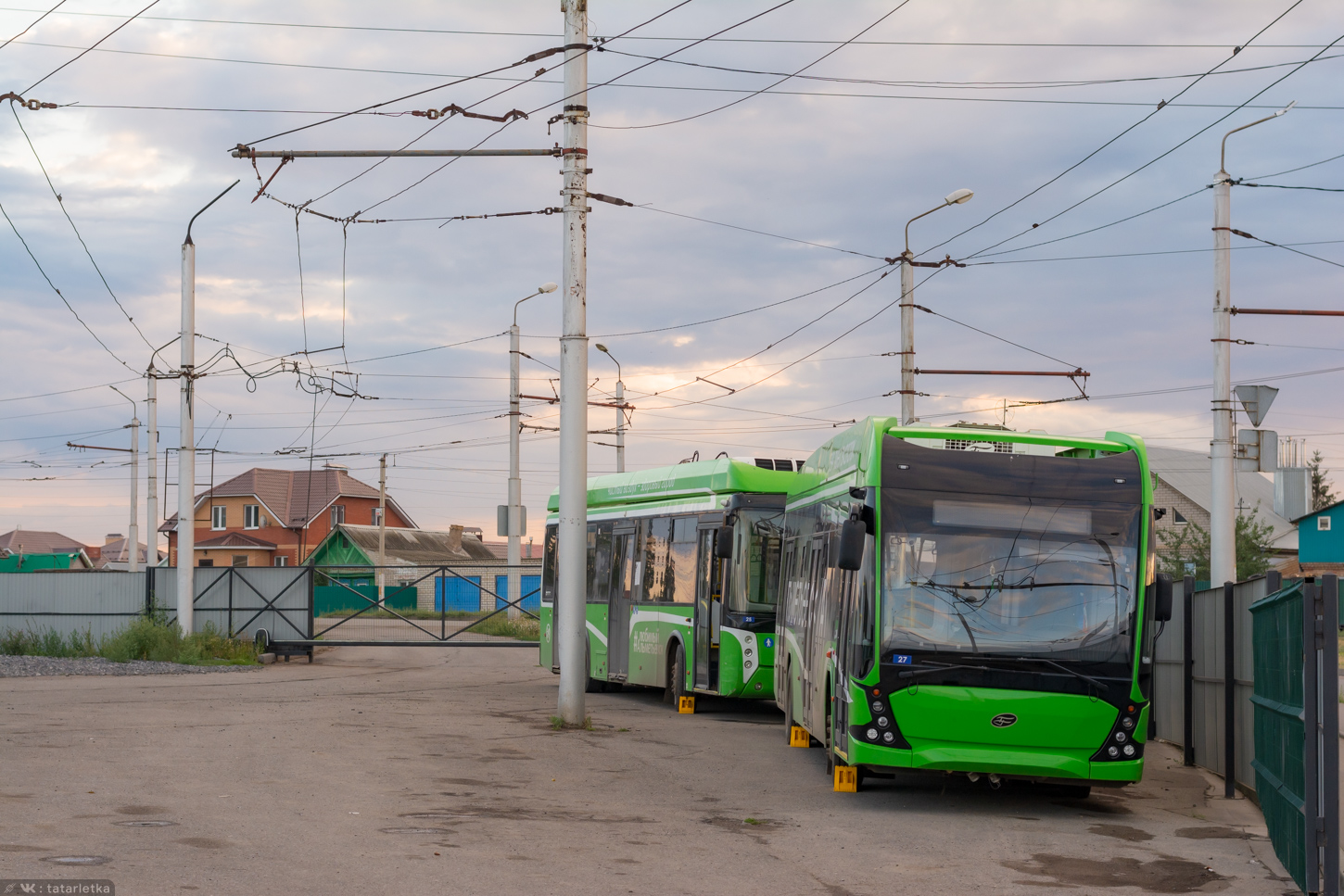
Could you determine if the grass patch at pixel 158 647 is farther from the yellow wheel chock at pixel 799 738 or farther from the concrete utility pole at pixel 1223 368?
the concrete utility pole at pixel 1223 368

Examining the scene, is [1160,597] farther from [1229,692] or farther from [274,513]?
[274,513]

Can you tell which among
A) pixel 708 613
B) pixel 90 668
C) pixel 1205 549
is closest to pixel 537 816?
pixel 708 613

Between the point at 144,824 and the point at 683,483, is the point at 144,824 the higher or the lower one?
the lower one

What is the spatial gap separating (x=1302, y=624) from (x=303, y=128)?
1387cm

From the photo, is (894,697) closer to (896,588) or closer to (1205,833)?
(896,588)

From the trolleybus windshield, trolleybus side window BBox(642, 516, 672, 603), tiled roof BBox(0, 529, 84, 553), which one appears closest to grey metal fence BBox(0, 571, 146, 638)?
trolleybus side window BBox(642, 516, 672, 603)

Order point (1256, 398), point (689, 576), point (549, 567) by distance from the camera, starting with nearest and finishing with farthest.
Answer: point (689, 576), point (1256, 398), point (549, 567)

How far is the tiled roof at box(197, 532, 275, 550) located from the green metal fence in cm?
8127

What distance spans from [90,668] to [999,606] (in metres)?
18.8

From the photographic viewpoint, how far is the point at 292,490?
299 feet

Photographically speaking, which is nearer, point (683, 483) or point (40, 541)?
point (683, 483)

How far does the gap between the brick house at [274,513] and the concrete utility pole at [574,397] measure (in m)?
71.0

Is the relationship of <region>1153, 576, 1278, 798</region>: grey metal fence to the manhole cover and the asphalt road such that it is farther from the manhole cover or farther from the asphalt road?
the manhole cover

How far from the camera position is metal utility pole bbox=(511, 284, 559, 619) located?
36469 millimetres
